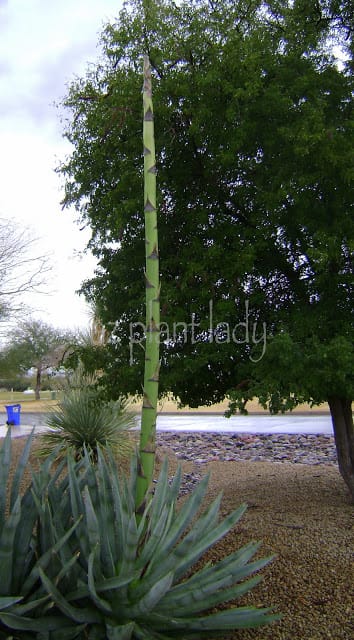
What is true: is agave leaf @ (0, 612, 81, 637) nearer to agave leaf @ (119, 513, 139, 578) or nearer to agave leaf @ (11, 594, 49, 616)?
agave leaf @ (11, 594, 49, 616)

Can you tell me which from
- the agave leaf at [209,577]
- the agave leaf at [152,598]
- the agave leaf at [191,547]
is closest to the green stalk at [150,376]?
the agave leaf at [191,547]

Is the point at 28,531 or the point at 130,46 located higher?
the point at 130,46

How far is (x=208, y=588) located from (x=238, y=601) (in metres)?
1.14

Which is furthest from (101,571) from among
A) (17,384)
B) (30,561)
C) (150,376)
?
(17,384)

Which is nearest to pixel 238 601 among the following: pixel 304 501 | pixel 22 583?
pixel 22 583

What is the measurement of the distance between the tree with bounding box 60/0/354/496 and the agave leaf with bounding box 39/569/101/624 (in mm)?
2909

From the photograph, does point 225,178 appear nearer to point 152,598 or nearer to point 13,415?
point 152,598

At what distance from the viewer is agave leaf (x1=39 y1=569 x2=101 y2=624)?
2691 mm

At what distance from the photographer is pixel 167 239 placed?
268 inches

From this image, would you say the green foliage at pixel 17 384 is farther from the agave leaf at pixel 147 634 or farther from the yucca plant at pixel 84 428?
the agave leaf at pixel 147 634

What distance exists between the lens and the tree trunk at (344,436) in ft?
22.6

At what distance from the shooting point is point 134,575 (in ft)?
9.09

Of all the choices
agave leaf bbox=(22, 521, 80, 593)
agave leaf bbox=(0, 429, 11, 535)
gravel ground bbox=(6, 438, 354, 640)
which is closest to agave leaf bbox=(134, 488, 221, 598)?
agave leaf bbox=(22, 521, 80, 593)

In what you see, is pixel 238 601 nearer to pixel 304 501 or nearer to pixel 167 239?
pixel 304 501
